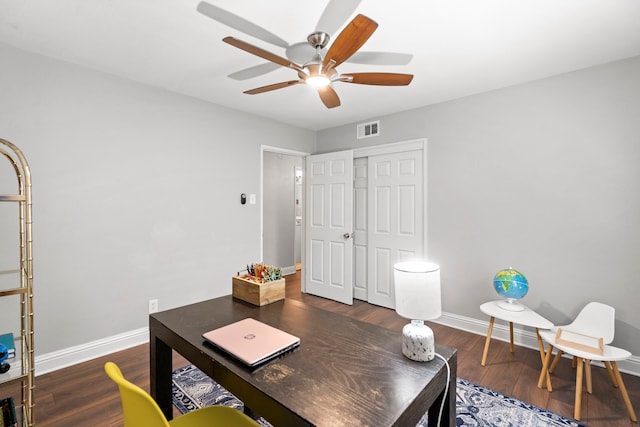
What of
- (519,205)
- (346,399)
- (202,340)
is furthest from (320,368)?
(519,205)

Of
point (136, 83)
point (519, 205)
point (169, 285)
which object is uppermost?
point (136, 83)

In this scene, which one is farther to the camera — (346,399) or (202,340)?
(202,340)

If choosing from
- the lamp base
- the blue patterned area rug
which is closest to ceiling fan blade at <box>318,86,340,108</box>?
the lamp base

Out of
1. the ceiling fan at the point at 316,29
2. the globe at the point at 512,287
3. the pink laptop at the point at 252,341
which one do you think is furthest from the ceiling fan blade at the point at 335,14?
the globe at the point at 512,287

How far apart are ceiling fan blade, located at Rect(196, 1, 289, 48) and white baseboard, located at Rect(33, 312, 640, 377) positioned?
2.67 m

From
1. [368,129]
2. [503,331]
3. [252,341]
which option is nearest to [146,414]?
[252,341]

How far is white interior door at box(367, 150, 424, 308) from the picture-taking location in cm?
344

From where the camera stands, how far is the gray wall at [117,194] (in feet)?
7.35

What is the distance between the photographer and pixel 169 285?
293 centimetres

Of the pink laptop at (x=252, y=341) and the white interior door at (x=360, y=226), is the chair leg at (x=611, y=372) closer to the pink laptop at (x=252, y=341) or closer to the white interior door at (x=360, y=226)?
the pink laptop at (x=252, y=341)

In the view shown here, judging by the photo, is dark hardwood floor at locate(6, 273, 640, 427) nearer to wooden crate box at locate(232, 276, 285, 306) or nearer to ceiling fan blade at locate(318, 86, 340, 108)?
wooden crate box at locate(232, 276, 285, 306)

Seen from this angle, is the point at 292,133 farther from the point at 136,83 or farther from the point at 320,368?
the point at 320,368

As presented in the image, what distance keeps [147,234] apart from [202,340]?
→ 6.42 feet

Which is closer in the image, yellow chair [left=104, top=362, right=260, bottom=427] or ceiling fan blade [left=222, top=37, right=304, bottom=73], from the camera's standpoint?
yellow chair [left=104, top=362, right=260, bottom=427]
